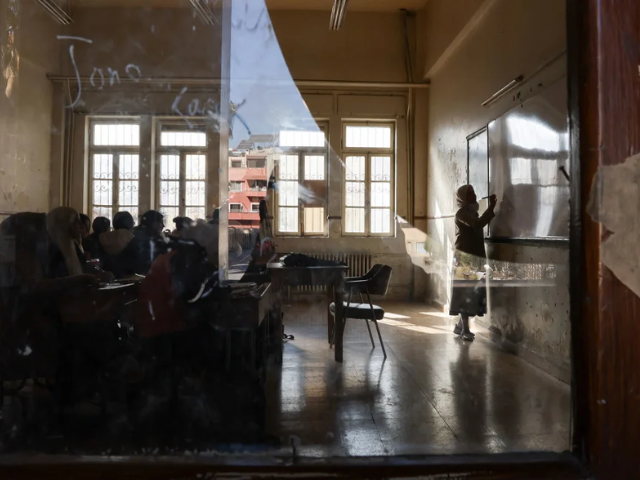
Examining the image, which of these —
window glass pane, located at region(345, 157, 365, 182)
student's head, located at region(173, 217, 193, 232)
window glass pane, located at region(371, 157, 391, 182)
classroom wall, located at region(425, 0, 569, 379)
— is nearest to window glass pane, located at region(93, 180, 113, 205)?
student's head, located at region(173, 217, 193, 232)

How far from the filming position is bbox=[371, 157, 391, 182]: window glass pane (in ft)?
9.22

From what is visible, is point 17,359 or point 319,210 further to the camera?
point 319,210

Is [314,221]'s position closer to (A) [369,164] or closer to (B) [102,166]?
(A) [369,164]

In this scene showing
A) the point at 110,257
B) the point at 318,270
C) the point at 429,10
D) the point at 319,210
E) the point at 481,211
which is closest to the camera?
the point at 110,257

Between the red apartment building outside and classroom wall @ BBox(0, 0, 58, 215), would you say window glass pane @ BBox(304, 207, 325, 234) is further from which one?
classroom wall @ BBox(0, 0, 58, 215)

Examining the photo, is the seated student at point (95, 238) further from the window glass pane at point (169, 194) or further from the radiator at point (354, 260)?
the radiator at point (354, 260)

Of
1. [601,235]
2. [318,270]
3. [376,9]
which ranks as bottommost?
[318,270]

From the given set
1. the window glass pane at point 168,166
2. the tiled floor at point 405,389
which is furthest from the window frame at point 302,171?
the window glass pane at point 168,166

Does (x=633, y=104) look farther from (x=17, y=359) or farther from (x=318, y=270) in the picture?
(x=17, y=359)

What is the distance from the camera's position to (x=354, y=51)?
3.22 meters

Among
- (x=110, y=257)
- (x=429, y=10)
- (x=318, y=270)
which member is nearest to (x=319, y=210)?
(x=318, y=270)

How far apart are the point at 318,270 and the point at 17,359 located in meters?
1.26

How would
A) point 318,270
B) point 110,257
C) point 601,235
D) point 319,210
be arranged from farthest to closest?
point 319,210 → point 318,270 → point 110,257 → point 601,235

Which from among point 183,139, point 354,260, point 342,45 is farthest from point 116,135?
point 342,45
